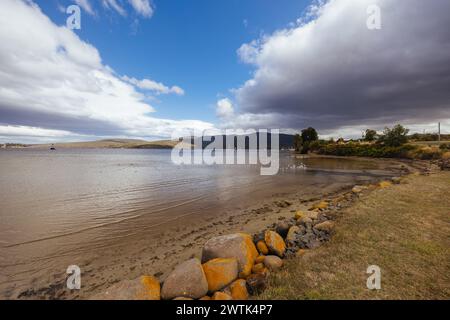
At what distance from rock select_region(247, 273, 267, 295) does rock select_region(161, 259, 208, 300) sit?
1.09 m

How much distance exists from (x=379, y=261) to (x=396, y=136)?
7226cm

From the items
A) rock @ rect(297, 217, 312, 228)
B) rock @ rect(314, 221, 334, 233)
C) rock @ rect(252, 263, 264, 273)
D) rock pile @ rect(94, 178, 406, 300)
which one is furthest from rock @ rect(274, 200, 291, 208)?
rock @ rect(252, 263, 264, 273)

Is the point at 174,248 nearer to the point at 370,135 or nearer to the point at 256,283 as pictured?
the point at 256,283

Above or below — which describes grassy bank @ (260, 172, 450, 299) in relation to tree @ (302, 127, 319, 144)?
below

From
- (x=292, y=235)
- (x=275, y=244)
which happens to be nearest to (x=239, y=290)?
(x=275, y=244)

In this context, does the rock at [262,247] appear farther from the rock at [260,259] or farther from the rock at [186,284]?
the rock at [186,284]

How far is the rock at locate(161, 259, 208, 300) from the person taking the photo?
425 centimetres

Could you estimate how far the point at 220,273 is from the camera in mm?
4668

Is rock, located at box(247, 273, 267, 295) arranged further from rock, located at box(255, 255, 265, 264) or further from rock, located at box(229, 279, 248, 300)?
rock, located at box(255, 255, 265, 264)

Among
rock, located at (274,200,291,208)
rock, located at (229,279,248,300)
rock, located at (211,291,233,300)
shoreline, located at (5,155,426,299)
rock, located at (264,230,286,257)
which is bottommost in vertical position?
shoreline, located at (5,155,426,299)

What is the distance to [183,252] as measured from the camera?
7.25 m
